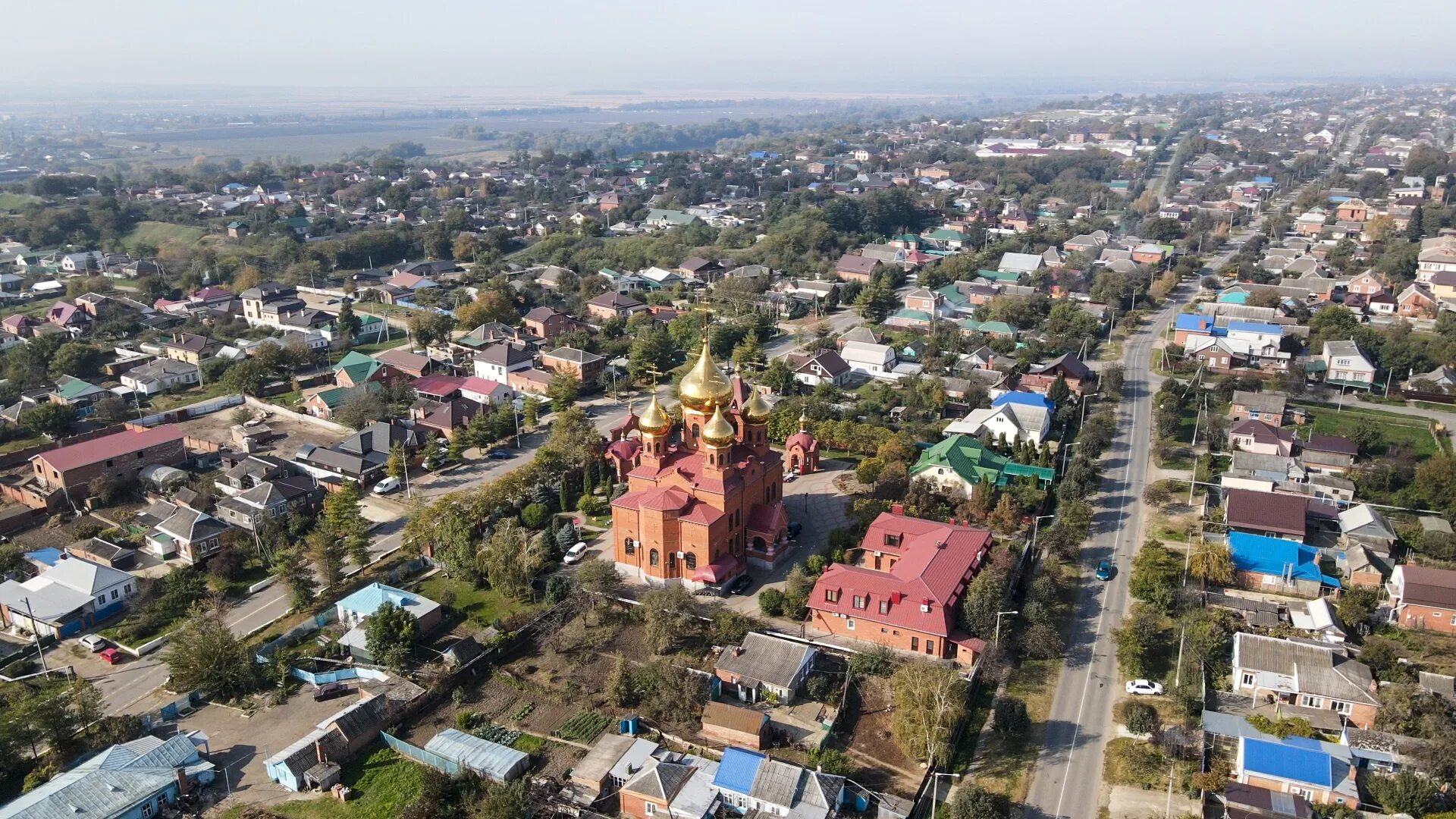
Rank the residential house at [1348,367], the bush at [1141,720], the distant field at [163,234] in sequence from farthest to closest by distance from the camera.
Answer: the distant field at [163,234] < the residential house at [1348,367] < the bush at [1141,720]

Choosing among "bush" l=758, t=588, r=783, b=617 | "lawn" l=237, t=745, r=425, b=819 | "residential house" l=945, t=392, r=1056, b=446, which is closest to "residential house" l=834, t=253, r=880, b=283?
"residential house" l=945, t=392, r=1056, b=446

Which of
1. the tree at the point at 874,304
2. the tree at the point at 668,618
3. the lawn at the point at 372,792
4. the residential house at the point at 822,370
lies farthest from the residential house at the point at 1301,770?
the tree at the point at 874,304

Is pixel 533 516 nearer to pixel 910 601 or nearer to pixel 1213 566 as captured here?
pixel 910 601

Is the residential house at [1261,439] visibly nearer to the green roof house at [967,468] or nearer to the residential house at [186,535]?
the green roof house at [967,468]

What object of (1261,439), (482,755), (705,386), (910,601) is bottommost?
(482,755)

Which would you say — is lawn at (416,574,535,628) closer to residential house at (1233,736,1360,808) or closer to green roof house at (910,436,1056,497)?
green roof house at (910,436,1056,497)

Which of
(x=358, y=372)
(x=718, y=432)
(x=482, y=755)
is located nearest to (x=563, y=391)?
(x=358, y=372)
